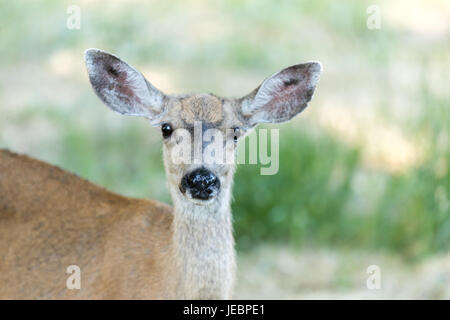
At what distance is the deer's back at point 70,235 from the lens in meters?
5.17

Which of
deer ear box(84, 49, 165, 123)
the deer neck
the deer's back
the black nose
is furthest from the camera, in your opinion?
the deer's back

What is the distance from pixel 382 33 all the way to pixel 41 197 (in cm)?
762

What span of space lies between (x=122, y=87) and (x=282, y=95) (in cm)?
98

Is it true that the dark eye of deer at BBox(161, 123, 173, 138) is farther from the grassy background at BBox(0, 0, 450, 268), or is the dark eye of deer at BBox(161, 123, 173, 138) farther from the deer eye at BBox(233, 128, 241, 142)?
the grassy background at BBox(0, 0, 450, 268)

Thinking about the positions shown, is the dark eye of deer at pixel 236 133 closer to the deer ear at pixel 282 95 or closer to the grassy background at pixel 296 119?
the deer ear at pixel 282 95

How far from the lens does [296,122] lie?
859cm

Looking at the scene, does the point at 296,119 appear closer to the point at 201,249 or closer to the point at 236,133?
the point at 236,133

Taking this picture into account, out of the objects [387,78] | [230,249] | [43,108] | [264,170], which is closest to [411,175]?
[264,170]

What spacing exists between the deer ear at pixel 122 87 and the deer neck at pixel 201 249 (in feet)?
1.99

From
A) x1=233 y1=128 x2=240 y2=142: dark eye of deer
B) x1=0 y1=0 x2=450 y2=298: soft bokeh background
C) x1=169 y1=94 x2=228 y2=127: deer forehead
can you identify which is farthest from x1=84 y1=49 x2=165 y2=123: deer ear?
x1=0 y1=0 x2=450 y2=298: soft bokeh background

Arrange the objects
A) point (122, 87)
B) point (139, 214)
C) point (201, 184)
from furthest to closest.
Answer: point (139, 214)
point (122, 87)
point (201, 184)

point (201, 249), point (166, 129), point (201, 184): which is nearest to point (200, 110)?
point (166, 129)

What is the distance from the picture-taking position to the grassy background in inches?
321

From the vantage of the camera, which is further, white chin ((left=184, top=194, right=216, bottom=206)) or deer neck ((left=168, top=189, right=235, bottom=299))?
deer neck ((left=168, top=189, right=235, bottom=299))
